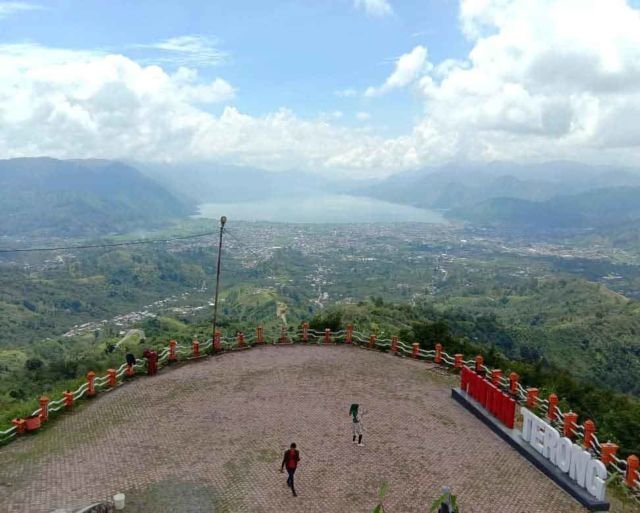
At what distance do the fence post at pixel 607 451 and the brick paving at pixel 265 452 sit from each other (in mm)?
1568

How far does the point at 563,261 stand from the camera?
181m

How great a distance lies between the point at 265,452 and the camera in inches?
599

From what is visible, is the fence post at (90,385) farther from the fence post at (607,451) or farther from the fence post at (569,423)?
the fence post at (607,451)

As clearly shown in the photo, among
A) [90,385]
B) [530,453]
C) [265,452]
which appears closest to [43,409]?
[90,385]

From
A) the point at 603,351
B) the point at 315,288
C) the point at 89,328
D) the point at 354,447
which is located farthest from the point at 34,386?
the point at 315,288

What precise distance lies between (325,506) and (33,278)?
129615 mm

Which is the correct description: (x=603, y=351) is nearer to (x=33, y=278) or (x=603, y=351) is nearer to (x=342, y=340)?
(x=342, y=340)

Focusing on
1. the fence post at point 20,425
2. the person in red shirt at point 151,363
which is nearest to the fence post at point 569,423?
the person in red shirt at point 151,363

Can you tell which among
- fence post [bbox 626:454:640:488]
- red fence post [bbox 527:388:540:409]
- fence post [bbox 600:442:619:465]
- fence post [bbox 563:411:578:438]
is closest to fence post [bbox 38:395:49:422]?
red fence post [bbox 527:388:540:409]

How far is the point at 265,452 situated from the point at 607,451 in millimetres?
8963

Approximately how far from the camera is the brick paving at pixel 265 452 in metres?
12.9

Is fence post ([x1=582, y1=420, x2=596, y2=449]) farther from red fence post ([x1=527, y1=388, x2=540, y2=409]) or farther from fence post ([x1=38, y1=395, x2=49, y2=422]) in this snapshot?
fence post ([x1=38, y1=395, x2=49, y2=422])

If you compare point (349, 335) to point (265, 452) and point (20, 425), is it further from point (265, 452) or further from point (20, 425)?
point (20, 425)

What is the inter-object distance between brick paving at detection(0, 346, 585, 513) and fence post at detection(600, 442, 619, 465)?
1.57m
